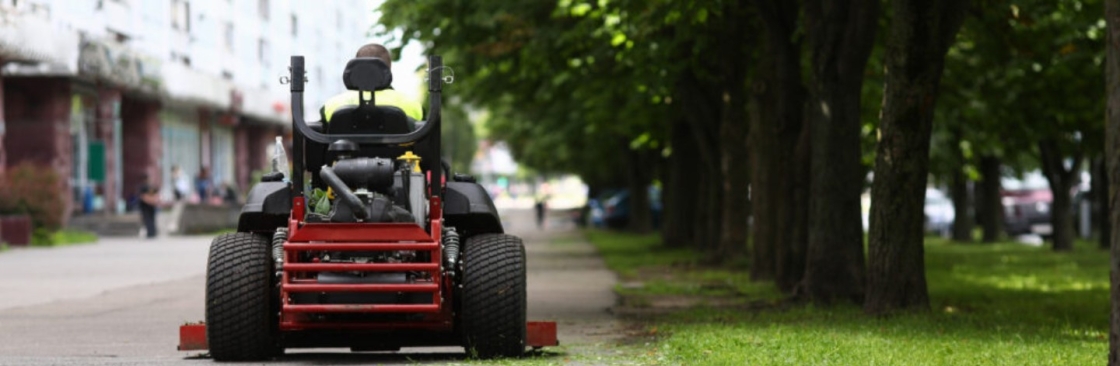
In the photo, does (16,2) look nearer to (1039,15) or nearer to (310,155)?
(1039,15)

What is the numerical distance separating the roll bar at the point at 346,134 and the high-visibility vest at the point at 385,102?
0.49ft

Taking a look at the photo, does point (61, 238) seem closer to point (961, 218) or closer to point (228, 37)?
point (961, 218)

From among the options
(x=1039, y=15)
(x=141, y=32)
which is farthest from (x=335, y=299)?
(x=141, y=32)

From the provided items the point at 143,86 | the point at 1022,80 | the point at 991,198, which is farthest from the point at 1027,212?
Answer: the point at 1022,80

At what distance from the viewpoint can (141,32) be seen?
5159 centimetres

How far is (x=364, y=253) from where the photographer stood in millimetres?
11086

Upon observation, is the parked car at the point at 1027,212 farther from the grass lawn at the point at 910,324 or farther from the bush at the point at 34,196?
the bush at the point at 34,196

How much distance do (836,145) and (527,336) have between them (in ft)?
24.6

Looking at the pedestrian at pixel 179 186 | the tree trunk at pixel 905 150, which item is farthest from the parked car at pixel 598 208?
the tree trunk at pixel 905 150

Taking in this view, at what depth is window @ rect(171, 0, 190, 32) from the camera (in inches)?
2097

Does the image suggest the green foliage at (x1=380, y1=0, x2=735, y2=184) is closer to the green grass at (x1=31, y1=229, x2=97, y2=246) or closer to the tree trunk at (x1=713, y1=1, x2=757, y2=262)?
the tree trunk at (x1=713, y1=1, x2=757, y2=262)

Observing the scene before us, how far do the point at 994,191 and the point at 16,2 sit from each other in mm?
21023

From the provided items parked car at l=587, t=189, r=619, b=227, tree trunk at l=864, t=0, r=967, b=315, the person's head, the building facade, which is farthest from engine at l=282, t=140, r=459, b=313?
parked car at l=587, t=189, r=619, b=227

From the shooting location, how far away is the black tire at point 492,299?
1136 centimetres
